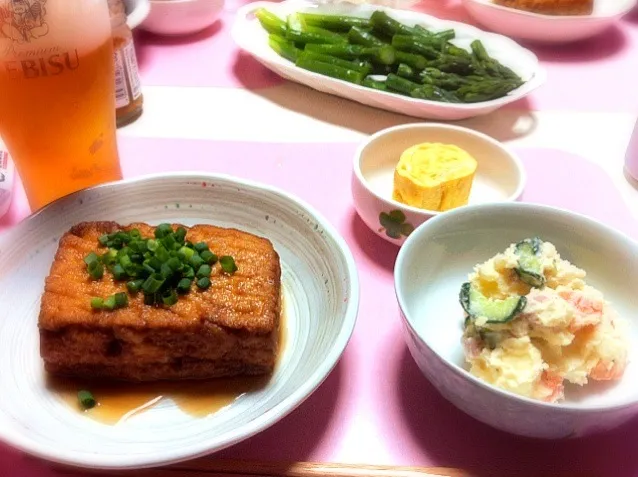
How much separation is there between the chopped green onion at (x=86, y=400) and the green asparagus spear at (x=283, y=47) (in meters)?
1.14

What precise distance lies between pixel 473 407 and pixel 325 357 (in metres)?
0.20

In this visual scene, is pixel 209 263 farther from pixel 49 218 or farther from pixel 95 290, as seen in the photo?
pixel 49 218

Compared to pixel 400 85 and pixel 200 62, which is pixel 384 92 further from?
pixel 200 62

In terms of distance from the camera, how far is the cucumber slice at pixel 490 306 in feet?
2.65

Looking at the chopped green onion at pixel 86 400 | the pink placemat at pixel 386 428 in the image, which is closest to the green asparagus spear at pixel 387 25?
the pink placemat at pixel 386 428

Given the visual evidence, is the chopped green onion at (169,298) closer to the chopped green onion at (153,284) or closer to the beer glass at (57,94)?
the chopped green onion at (153,284)

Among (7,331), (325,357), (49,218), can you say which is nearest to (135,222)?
(49,218)

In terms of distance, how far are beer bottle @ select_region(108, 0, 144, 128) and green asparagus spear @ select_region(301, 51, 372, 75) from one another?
46 cm

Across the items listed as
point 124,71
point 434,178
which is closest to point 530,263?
point 434,178

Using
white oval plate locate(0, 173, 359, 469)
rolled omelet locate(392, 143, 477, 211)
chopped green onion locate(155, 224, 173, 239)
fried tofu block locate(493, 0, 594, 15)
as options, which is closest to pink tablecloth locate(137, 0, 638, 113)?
fried tofu block locate(493, 0, 594, 15)

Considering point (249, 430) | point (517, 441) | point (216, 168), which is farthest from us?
point (216, 168)

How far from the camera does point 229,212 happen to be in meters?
1.14

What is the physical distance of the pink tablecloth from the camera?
1.67 metres

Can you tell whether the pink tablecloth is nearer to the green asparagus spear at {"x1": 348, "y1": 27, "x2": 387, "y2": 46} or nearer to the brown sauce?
the green asparagus spear at {"x1": 348, "y1": 27, "x2": 387, "y2": 46}
